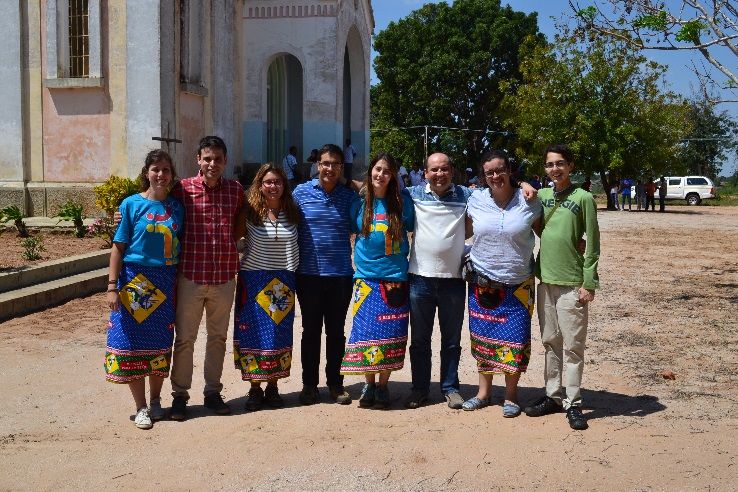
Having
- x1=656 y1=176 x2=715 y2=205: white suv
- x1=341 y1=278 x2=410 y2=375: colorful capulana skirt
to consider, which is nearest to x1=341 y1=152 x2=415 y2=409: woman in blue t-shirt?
x1=341 y1=278 x2=410 y2=375: colorful capulana skirt

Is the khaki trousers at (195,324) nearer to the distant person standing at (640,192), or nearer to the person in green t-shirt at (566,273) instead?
the person in green t-shirt at (566,273)

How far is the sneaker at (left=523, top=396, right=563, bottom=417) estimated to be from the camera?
5259 mm

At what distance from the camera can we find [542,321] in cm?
537

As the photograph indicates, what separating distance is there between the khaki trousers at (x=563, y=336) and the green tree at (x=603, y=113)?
27.0 metres

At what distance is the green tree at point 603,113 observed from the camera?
31.4 metres

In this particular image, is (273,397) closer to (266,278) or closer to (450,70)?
(266,278)

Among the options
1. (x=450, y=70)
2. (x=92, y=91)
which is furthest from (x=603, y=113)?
(x=92, y=91)

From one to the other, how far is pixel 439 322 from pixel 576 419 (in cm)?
111

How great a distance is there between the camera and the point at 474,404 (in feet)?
17.8

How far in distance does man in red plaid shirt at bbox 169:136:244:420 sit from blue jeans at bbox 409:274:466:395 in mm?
1285

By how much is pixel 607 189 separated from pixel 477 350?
100 ft

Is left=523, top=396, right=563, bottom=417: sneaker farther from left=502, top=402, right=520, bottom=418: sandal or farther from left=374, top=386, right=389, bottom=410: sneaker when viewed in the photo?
left=374, top=386, right=389, bottom=410: sneaker

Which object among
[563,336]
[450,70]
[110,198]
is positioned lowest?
[563,336]

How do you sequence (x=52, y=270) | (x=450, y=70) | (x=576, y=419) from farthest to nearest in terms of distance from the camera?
(x=450, y=70)
(x=52, y=270)
(x=576, y=419)
